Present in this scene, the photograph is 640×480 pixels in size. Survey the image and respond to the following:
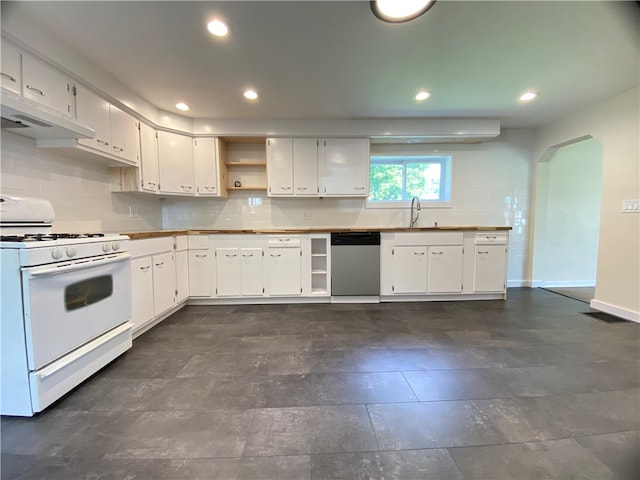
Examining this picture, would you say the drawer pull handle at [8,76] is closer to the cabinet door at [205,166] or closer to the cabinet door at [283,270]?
the cabinet door at [205,166]

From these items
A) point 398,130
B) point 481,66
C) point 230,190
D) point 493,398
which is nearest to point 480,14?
point 481,66

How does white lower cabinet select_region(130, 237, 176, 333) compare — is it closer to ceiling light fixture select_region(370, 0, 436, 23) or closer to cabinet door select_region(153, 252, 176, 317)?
cabinet door select_region(153, 252, 176, 317)

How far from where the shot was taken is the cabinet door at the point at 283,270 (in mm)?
3209

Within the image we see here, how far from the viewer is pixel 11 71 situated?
160 cm

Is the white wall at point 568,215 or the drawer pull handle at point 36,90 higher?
the drawer pull handle at point 36,90

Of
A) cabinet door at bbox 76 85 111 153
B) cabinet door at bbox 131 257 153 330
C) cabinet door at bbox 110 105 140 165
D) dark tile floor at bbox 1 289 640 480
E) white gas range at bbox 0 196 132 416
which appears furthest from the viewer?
cabinet door at bbox 110 105 140 165

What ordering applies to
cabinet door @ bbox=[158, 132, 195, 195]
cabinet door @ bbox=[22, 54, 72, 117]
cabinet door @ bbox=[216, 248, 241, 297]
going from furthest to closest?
1. cabinet door @ bbox=[216, 248, 241, 297]
2. cabinet door @ bbox=[158, 132, 195, 195]
3. cabinet door @ bbox=[22, 54, 72, 117]

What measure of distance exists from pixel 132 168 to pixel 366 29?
259cm

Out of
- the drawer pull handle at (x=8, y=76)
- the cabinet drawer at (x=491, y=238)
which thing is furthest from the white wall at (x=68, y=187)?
the cabinet drawer at (x=491, y=238)

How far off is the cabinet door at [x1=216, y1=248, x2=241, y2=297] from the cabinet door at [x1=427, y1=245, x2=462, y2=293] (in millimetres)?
2394

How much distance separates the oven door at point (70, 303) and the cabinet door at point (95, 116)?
41.2 inches

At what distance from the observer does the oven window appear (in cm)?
155

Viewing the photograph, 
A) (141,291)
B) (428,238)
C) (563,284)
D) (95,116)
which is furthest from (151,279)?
(563,284)

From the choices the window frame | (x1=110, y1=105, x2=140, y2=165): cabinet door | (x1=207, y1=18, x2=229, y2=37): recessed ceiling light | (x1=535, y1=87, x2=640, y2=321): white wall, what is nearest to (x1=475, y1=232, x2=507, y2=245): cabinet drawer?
the window frame
